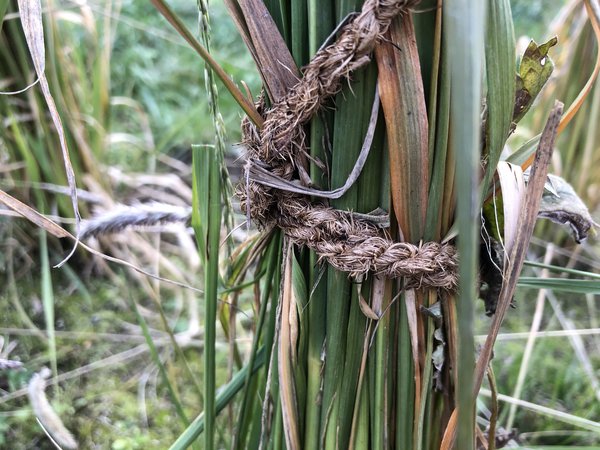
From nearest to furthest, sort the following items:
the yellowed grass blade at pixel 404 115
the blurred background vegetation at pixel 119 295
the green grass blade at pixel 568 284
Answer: the yellowed grass blade at pixel 404 115 < the green grass blade at pixel 568 284 < the blurred background vegetation at pixel 119 295

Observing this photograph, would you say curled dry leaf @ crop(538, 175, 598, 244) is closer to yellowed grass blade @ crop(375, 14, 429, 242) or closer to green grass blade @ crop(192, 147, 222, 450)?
yellowed grass blade @ crop(375, 14, 429, 242)

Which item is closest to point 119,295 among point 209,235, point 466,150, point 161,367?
point 161,367

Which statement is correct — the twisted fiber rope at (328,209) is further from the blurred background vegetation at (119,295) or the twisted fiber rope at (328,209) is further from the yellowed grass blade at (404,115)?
the blurred background vegetation at (119,295)

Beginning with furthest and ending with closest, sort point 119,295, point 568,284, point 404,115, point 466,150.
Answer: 1. point 119,295
2. point 568,284
3. point 404,115
4. point 466,150

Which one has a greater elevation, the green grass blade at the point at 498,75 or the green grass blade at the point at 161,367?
the green grass blade at the point at 498,75

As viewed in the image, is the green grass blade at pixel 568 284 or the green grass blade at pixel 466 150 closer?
the green grass blade at pixel 466 150

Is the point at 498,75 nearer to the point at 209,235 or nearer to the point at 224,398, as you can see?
the point at 209,235

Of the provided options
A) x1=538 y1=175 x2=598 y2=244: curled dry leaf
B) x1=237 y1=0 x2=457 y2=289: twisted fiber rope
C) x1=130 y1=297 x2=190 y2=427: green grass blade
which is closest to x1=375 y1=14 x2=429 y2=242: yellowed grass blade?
x1=237 y1=0 x2=457 y2=289: twisted fiber rope

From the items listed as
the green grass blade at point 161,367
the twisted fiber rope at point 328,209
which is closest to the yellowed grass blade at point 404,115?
the twisted fiber rope at point 328,209
